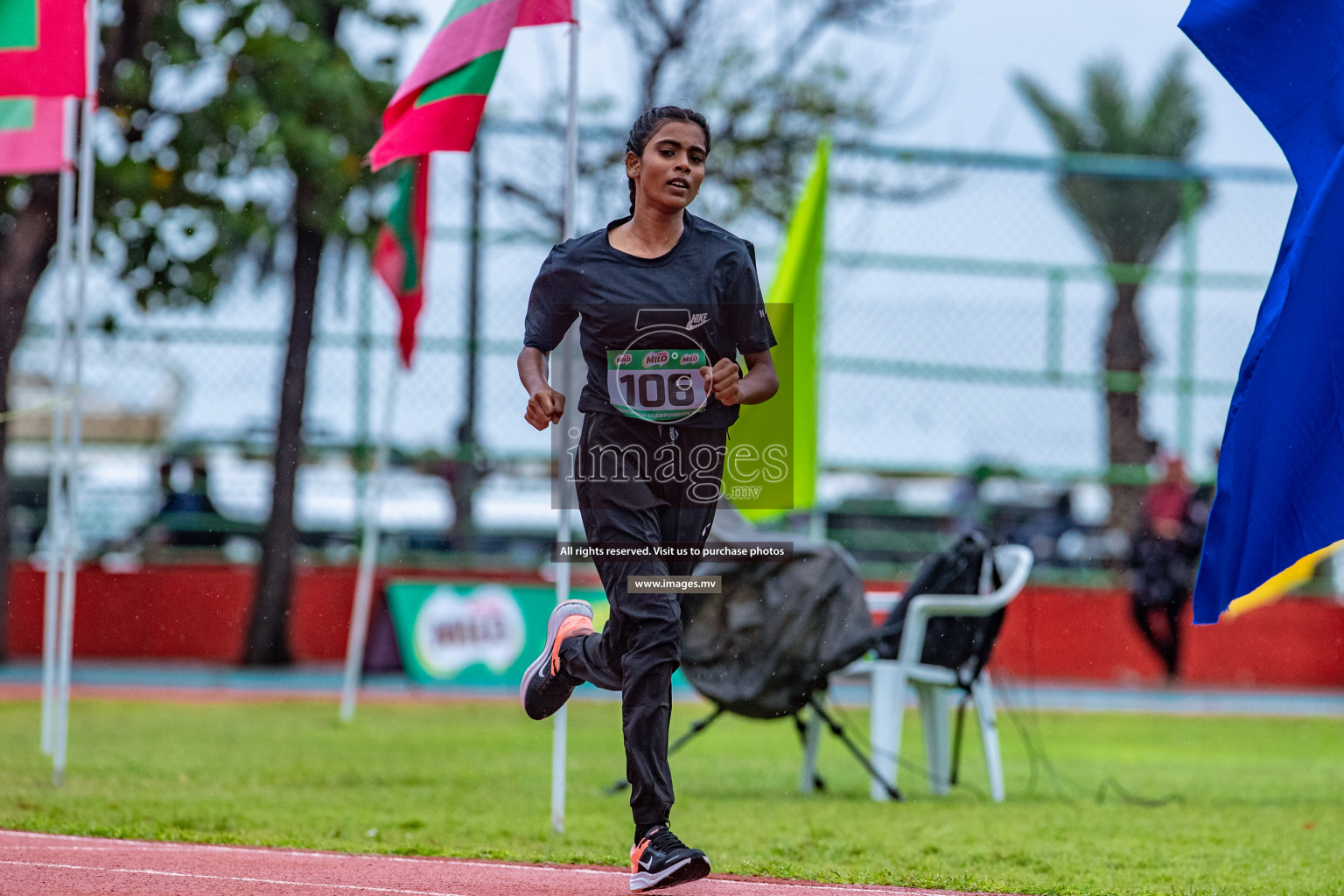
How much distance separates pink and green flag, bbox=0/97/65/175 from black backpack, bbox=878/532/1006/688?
4432mm

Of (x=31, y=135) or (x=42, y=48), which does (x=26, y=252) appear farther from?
(x=42, y=48)

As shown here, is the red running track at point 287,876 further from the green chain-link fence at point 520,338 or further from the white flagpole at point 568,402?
the green chain-link fence at point 520,338

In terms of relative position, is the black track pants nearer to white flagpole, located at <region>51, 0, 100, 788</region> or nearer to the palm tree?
white flagpole, located at <region>51, 0, 100, 788</region>

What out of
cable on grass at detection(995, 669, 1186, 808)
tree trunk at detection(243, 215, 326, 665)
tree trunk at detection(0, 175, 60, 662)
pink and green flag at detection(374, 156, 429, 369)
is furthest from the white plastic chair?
tree trunk at detection(243, 215, 326, 665)

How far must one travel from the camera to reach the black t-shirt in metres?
4.55

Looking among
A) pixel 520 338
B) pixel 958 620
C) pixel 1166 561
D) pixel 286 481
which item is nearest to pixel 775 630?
pixel 958 620

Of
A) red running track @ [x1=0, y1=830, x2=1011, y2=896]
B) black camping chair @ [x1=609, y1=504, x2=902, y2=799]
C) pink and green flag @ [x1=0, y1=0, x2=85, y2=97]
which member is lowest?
red running track @ [x1=0, y1=830, x2=1011, y2=896]

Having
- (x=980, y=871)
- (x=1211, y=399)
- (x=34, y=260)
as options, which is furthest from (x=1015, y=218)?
(x=980, y=871)

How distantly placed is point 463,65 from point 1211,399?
10.8 m

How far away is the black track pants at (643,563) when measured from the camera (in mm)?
4410

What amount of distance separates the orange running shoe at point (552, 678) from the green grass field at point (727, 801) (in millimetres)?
698

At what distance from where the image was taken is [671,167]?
4.58 m

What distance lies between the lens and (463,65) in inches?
258

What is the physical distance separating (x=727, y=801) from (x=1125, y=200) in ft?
47.0
